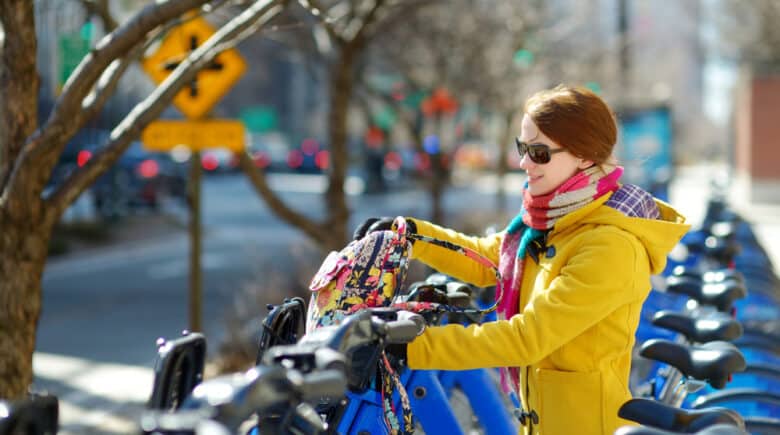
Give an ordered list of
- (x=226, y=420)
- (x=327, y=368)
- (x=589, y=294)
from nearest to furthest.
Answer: (x=226, y=420)
(x=327, y=368)
(x=589, y=294)

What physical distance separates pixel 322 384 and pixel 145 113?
2.47 metres

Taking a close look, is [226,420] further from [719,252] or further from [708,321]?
[719,252]

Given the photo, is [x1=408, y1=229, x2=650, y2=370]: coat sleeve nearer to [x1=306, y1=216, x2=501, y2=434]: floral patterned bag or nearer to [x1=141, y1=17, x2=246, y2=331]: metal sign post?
[x1=306, y1=216, x2=501, y2=434]: floral patterned bag

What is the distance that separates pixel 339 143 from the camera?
8.86 m

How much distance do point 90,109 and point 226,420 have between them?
2530 millimetres

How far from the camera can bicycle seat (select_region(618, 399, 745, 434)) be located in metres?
2.28

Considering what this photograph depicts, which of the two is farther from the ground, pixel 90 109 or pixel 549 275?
pixel 90 109

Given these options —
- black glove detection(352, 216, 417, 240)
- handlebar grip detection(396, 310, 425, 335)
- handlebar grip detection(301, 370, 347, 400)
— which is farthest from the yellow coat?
handlebar grip detection(301, 370, 347, 400)

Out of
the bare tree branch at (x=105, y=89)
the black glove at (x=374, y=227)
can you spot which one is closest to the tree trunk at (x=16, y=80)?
the bare tree branch at (x=105, y=89)

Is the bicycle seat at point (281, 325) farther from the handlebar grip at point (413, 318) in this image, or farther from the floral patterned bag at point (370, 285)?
the handlebar grip at point (413, 318)

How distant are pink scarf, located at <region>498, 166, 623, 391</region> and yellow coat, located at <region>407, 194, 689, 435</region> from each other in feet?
0.09

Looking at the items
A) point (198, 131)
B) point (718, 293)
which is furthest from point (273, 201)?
point (718, 293)

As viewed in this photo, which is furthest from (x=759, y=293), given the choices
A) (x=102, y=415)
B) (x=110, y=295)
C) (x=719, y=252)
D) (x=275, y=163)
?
(x=275, y=163)

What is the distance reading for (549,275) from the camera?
287 centimetres
